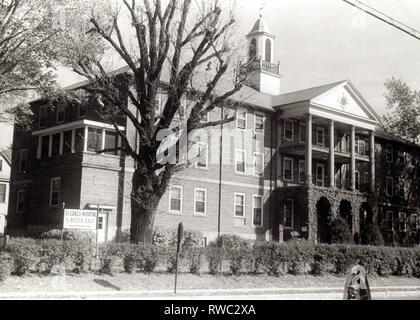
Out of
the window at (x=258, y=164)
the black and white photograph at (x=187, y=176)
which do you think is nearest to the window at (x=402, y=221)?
the black and white photograph at (x=187, y=176)

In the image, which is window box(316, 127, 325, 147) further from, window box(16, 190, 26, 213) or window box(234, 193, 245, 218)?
window box(16, 190, 26, 213)

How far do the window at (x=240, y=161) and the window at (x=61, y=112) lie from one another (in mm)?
12103

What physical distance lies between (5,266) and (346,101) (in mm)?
32759

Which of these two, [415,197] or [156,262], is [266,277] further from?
[415,197]

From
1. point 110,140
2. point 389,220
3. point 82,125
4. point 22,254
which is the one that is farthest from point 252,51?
point 389,220

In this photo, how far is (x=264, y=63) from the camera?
49.5 metres

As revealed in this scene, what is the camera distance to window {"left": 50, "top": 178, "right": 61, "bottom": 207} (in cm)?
3262

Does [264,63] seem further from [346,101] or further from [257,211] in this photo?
[257,211]

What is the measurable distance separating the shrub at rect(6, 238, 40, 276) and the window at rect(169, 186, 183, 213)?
58.3 feet

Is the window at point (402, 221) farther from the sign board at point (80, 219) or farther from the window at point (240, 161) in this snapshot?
the sign board at point (80, 219)

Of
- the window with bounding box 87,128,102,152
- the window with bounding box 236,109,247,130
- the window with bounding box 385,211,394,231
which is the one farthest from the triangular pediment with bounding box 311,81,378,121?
the window with bounding box 87,128,102,152

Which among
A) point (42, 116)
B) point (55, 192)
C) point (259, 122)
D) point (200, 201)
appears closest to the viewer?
point (55, 192)

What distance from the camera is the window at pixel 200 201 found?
118 feet
